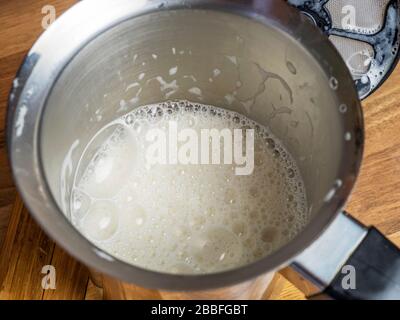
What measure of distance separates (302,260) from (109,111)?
26 cm

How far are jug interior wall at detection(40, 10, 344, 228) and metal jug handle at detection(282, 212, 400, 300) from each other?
3 centimetres

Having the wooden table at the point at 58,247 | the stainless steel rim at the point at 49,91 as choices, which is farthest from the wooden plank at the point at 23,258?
the stainless steel rim at the point at 49,91

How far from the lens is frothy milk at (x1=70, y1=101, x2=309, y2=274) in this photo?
1.77 ft

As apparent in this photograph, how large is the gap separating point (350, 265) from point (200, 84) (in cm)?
25

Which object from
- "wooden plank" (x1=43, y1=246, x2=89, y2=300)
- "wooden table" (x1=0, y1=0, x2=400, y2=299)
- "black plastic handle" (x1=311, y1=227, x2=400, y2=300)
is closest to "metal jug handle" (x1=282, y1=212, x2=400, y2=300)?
"black plastic handle" (x1=311, y1=227, x2=400, y2=300)

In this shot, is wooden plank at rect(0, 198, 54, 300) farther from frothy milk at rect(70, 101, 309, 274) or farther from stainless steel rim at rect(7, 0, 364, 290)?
stainless steel rim at rect(7, 0, 364, 290)

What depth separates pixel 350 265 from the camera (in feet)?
1.43

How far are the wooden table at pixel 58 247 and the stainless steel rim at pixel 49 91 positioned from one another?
0.59ft

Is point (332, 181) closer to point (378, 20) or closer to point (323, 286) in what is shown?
point (323, 286)

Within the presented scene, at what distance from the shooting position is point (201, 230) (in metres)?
0.55

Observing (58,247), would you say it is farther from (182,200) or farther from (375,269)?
(375,269)

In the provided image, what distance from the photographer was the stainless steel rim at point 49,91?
1.26ft

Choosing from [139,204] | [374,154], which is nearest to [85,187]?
[139,204]
